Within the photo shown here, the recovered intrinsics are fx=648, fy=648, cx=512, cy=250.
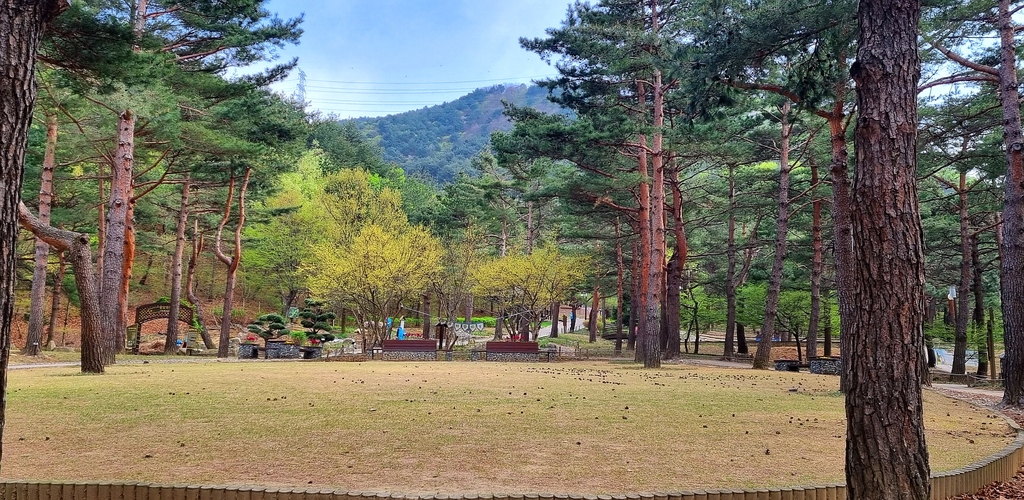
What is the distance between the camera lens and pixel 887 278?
3.71 metres

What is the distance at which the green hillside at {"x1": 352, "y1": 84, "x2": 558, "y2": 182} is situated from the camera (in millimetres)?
110062

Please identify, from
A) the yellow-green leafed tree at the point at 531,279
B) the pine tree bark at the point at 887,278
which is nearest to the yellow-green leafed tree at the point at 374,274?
the yellow-green leafed tree at the point at 531,279

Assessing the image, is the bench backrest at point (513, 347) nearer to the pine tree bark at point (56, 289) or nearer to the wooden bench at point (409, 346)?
the wooden bench at point (409, 346)

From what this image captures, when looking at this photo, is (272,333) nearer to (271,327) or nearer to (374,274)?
(271,327)

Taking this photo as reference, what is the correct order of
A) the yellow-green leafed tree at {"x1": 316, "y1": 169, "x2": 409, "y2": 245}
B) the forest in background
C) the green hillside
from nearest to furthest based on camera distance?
the forest in background → the yellow-green leafed tree at {"x1": 316, "y1": 169, "x2": 409, "y2": 245} → the green hillside

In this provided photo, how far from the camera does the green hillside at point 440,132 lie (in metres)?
110

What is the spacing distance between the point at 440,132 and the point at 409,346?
5391 inches

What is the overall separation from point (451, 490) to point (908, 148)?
11.4 feet

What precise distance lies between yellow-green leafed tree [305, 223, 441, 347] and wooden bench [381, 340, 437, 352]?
2026 millimetres

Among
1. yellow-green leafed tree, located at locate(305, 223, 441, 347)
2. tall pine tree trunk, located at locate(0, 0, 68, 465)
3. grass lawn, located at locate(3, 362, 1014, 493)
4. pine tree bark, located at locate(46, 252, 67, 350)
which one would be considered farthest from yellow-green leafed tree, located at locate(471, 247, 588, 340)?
tall pine tree trunk, located at locate(0, 0, 68, 465)

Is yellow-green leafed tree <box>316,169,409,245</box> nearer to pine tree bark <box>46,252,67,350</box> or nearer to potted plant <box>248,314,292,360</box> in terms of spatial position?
potted plant <box>248,314,292,360</box>

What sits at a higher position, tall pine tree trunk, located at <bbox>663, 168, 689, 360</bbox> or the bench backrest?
tall pine tree trunk, located at <bbox>663, 168, 689, 360</bbox>

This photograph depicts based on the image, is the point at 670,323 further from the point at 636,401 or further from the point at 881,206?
the point at 881,206

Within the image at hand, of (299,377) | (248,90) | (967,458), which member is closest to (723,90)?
(967,458)
